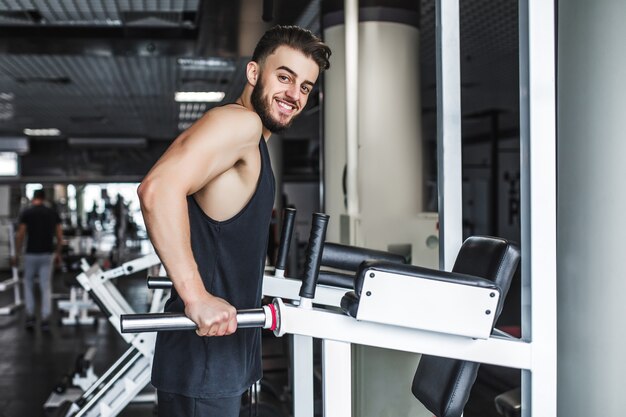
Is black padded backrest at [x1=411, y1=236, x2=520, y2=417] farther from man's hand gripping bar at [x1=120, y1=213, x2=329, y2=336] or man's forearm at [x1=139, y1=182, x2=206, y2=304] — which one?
man's forearm at [x1=139, y1=182, x2=206, y2=304]

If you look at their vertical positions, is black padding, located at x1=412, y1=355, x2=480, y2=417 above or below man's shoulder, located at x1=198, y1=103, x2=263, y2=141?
below

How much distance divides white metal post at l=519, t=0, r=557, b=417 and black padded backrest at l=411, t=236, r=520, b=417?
80 millimetres

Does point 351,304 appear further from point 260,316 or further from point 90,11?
point 90,11

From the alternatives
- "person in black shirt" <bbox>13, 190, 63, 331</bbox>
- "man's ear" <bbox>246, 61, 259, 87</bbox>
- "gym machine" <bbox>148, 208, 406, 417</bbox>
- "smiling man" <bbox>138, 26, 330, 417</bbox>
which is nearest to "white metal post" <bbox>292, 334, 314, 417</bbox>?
"gym machine" <bbox>148, 208, 406, 417</bbox>

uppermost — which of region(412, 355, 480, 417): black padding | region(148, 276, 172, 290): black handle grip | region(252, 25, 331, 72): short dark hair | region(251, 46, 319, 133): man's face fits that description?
region(252, 25, 331, 72): short dark hair

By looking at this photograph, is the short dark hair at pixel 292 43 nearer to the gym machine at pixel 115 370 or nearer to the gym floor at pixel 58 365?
the gym machine at pixel 115 370

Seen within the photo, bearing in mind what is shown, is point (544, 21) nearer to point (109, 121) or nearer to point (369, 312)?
point (369, 312)

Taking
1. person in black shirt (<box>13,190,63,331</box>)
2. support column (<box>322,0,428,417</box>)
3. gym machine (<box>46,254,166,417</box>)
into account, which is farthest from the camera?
person in black shirt (<box>13,190,63,331</box>)

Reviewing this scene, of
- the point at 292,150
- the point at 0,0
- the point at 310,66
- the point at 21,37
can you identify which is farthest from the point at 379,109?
the point at 292,150

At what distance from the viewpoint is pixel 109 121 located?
957cm

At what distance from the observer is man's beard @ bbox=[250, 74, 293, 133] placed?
4.93 ft

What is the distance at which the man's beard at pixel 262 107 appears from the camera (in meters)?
1.50

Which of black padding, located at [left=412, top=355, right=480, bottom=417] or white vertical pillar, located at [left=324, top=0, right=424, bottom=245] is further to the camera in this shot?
white vertical pillar, located at [left=324, top=0, right=424, bottom=245]

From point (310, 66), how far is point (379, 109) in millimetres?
1743
